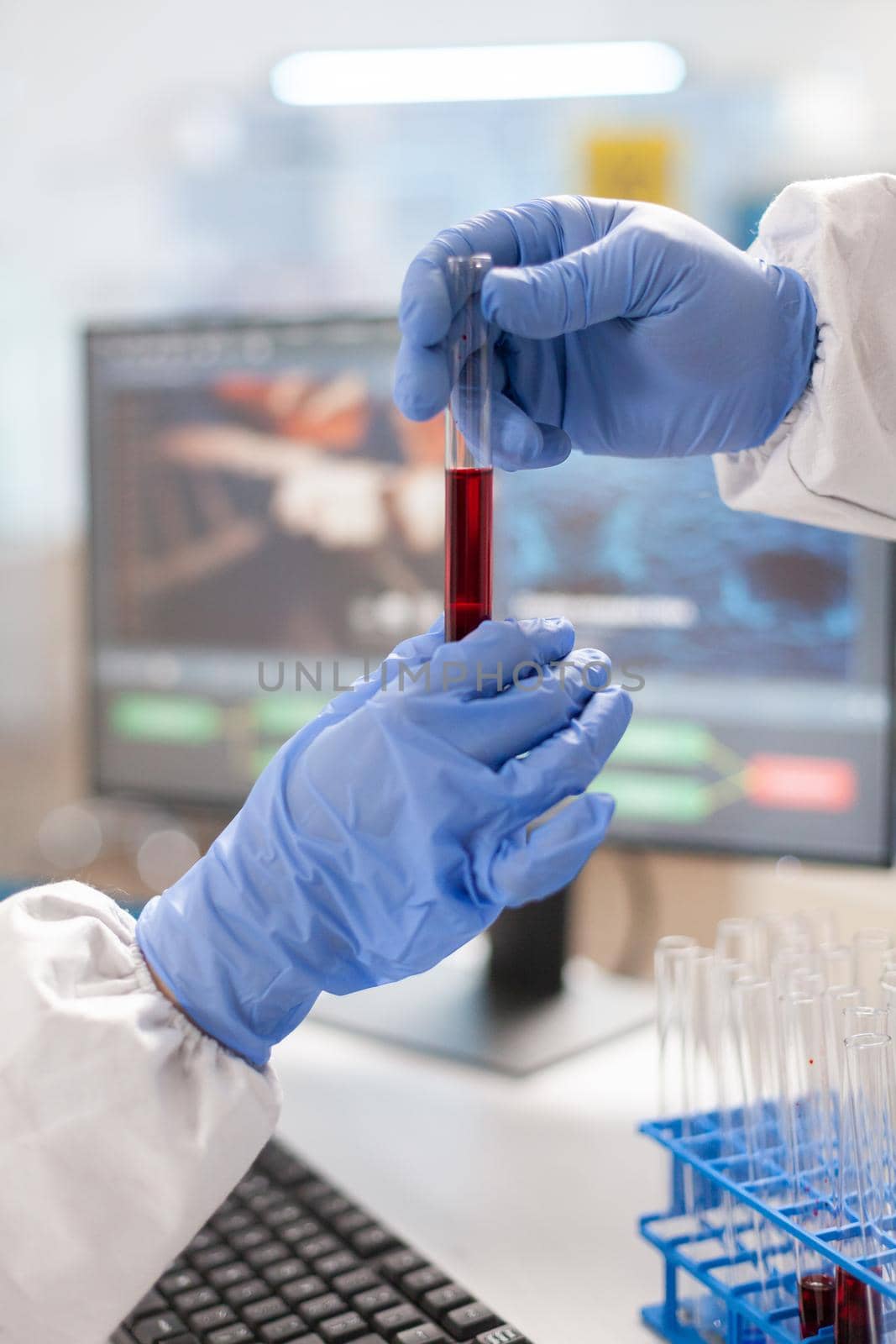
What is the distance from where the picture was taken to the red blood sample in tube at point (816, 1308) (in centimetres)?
59

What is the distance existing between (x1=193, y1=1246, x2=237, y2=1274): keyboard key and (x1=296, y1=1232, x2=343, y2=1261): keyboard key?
4 cm

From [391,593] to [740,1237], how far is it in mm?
837

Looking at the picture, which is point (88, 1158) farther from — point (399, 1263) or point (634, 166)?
point (634, 166)

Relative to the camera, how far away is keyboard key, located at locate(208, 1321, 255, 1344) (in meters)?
0.64

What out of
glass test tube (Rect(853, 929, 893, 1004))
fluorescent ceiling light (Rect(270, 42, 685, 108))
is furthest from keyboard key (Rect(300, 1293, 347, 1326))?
fluorescent ceiling light (Rect(270, 42, 685, 108))

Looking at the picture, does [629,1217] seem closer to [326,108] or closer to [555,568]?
[555,568]

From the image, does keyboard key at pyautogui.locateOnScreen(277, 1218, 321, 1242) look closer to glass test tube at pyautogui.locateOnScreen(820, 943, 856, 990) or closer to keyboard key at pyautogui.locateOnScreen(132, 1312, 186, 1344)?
keyboard key at pyautogui.locateOnScreen(132, 1312, 186, 1344)

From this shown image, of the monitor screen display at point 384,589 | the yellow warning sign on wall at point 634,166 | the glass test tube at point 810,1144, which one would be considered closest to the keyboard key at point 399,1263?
the glass test tube at point 810,1144

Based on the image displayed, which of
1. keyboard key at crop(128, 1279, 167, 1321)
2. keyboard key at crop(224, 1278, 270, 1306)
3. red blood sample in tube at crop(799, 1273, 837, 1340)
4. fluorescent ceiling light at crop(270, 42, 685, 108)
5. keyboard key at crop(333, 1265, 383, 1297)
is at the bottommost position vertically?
keyboard key at crop(128, 1279, 167, 1321)

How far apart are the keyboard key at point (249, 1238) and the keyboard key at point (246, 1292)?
36 millimetres

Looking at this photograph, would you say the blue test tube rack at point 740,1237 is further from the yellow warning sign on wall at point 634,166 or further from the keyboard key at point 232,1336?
the yellow warning sign on wall at point 634,166

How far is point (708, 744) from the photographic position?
1.29 m

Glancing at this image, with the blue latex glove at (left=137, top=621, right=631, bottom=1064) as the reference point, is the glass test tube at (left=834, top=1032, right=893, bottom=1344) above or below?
below

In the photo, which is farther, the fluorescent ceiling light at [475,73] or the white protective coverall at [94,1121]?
the fluorescent ceiling light at [475,73]
